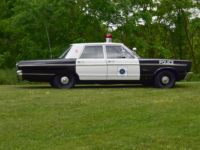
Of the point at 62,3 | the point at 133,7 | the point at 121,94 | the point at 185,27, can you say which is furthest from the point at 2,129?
the point at 185,27

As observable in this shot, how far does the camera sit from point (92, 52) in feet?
59.7

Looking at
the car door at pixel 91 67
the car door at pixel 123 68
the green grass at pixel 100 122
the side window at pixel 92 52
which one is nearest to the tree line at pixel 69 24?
the side window at pixel 92 52

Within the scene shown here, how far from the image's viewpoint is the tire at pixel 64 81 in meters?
18.0

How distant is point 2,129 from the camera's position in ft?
31.1

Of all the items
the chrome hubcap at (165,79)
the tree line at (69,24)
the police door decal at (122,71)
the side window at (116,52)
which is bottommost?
the chrome hubcap at (165,79)

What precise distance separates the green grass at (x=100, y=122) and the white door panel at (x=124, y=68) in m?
3.40

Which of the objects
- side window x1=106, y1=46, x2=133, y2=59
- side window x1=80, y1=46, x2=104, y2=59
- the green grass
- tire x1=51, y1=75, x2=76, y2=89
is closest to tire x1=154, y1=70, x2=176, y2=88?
side window x1=106, y1=46, x2=133, y2=59

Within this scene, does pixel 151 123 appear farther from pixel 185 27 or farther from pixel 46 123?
pixel 185 27

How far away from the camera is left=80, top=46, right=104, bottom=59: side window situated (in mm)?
18062

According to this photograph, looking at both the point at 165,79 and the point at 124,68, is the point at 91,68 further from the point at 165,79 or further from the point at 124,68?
the point at 165,79

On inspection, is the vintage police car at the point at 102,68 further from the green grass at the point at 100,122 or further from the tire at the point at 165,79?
the green grass at the point at 100,122

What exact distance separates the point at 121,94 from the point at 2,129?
240 inches

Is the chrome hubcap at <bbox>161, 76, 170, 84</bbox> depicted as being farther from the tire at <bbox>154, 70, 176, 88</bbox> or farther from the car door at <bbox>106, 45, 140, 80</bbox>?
the car door at <bbox>106, 45, 140, 80</bbox>

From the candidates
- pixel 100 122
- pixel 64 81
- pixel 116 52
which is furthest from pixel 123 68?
pixel 100 122
